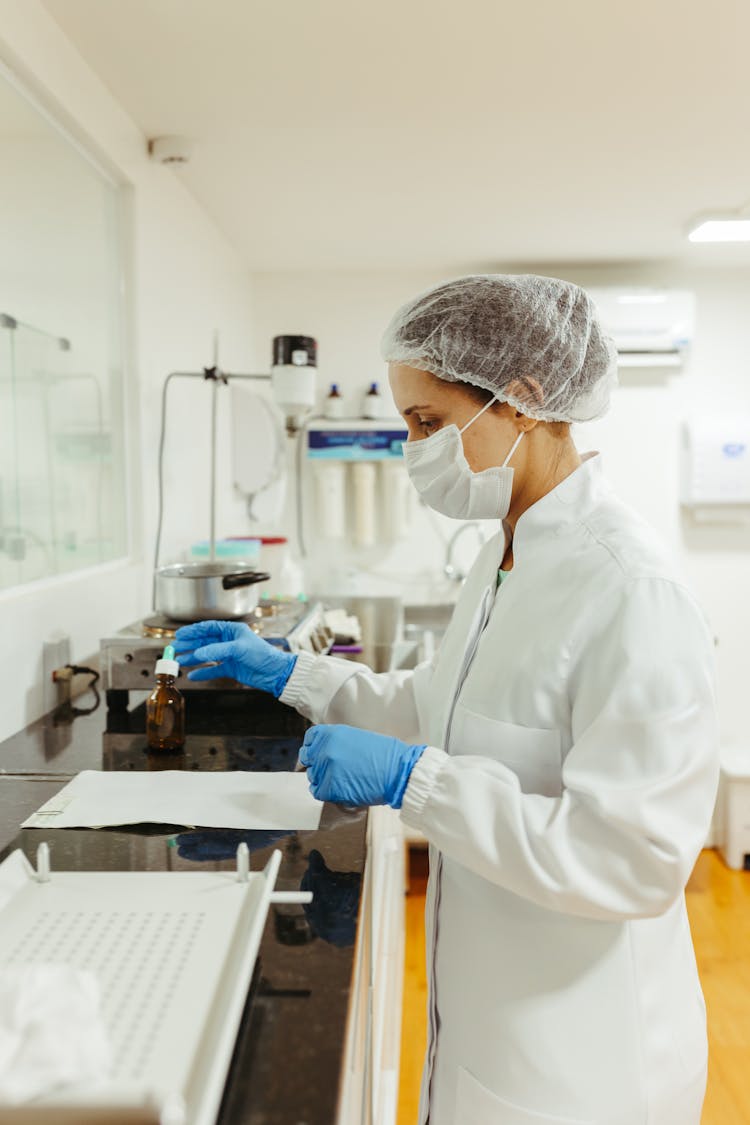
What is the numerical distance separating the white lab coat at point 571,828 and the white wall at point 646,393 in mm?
2556

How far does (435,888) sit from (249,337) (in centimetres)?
295

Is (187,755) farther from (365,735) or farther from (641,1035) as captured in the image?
(641,1035)

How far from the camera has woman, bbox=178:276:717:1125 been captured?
778mm

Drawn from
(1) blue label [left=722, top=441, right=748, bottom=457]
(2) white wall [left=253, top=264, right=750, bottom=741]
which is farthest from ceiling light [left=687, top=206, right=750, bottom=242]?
(1) blue label [left=722, top=441, right=748, bottom=457]

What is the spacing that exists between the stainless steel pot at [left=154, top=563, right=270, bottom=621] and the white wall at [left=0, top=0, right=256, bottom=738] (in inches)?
10.1

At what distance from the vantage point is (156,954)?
71 centimetres

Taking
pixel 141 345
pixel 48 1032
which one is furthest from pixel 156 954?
pixel 141 345

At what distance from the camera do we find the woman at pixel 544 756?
778 mm

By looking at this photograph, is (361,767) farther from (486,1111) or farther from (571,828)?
(486,1111)

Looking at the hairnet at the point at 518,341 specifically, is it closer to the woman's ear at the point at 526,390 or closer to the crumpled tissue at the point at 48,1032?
the woman's ear at the point at 526,390

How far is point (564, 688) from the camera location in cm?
91

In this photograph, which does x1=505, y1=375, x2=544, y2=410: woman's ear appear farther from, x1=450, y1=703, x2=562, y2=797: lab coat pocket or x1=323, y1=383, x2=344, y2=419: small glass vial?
x1=323, y1=383, x2=344, y2=419: small glass vial

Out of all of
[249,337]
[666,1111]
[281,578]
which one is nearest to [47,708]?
[666,1111]

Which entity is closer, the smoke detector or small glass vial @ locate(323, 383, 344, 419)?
the smoke detector
